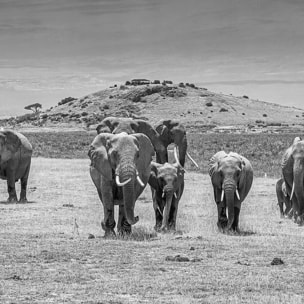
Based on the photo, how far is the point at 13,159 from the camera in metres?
24.3

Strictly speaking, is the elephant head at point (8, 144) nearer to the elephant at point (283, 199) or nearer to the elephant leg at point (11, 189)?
the elephant leg at point (11, 189)

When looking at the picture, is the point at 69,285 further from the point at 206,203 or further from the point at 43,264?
the point at 206,203

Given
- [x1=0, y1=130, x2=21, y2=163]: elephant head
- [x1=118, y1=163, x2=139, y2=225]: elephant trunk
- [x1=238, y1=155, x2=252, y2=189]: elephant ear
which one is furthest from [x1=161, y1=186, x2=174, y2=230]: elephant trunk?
[x1=0, y1=130, x2=21, y2=163]: elephant head

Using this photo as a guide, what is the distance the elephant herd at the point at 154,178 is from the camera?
1491 cm

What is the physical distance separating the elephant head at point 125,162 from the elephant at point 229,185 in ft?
5.56

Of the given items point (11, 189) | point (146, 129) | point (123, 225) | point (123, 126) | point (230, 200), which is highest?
point (123, 126)

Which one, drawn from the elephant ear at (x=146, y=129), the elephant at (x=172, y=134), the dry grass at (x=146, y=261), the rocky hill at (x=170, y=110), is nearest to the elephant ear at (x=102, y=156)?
the dry grass at (x=146, y=261)

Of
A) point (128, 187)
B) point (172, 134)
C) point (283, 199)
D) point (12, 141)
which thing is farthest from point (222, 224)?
point (172, 134)

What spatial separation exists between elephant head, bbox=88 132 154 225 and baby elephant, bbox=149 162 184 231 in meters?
0.80

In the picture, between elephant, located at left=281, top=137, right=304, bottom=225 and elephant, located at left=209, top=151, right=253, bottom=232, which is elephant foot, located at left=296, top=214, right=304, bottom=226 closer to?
elephant, located at left=281, top=137, right=304, bottom=225

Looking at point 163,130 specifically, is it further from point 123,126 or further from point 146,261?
point 146,261

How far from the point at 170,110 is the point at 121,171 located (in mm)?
125940

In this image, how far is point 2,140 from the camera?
24.1 meters

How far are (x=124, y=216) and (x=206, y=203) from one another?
8396 mm
